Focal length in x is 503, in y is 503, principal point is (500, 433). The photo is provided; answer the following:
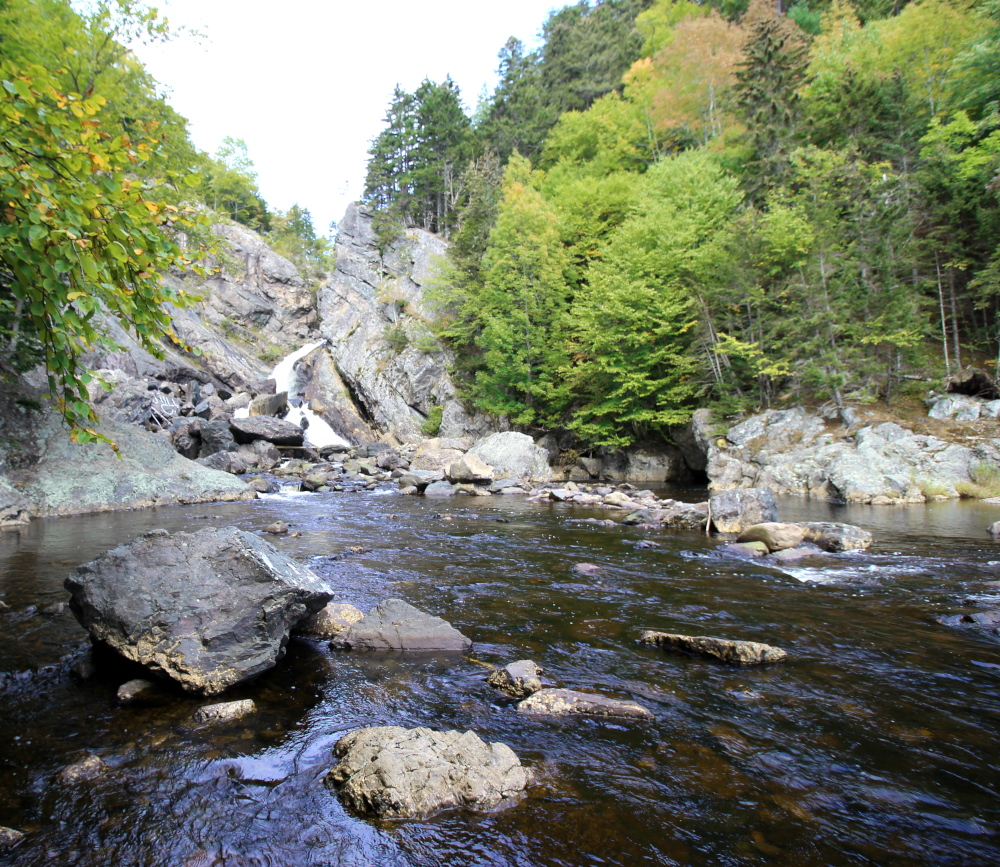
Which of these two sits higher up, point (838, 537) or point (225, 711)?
point (225, 711)

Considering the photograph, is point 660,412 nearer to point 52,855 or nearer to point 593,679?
point 593,679

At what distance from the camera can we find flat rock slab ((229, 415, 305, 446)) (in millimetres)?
24969

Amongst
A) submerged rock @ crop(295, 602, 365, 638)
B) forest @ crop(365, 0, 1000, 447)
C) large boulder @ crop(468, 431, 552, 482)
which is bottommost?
submerged rock @ crop(295, 602, 365, 638)

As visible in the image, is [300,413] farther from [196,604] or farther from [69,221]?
[69,221]

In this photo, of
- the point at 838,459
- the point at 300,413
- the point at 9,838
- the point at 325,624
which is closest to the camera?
the point at 9,838

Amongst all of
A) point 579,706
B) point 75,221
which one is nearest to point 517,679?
point 579,706

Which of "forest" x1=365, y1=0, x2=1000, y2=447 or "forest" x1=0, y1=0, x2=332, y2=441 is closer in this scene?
"forest" x1=0, y1=0, x2=332, y2=441

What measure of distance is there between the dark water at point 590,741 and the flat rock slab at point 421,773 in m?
0.09

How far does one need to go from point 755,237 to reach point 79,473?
25.5 metres

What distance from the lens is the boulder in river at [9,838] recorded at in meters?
2.44

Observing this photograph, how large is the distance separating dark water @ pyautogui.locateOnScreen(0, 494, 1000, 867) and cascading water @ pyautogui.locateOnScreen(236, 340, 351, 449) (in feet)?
86.6

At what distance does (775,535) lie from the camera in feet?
32.7

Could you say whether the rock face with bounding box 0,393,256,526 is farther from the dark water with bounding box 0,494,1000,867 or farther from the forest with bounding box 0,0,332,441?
the forest with bounding box 0,0,332,441

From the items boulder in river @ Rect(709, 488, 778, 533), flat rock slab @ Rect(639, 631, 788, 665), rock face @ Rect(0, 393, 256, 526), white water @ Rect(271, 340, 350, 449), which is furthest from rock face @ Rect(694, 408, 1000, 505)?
white water @ Rect(271, 340, 350, 449)
